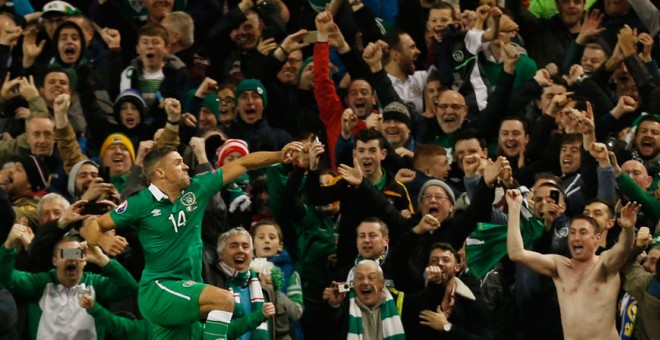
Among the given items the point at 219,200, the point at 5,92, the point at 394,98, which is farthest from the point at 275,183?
the point at 5,92

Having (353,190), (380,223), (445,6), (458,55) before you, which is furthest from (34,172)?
(445,6)

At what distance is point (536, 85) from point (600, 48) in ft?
3.37

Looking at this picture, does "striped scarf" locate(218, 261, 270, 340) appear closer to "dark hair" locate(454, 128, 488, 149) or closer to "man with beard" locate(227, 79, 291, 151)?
"man with beard" locate(227, 79, 291, 151)

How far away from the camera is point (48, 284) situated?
16703 mm

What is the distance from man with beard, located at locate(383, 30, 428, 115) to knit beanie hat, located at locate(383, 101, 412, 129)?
3.46 feet

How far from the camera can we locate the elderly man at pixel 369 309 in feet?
54.1

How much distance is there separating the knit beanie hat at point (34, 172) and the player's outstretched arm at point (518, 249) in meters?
4.98

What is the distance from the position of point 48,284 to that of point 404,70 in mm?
5640

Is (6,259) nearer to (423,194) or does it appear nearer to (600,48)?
(423,194)

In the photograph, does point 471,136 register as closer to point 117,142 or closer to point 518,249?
point 518,249

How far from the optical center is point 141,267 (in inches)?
677

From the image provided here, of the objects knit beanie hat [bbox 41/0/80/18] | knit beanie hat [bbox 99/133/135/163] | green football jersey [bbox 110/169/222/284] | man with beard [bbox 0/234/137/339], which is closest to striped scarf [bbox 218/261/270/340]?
man with beard [bbox 0/234/137/339]

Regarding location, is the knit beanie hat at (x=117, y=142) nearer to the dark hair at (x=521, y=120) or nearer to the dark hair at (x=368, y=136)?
the dark hair at (x=368, y=136)

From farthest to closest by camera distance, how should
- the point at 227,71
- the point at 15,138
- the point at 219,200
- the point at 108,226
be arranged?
the point at 227,71 < the point at 15,138 < the point at 219,200 < the point at 108,226
